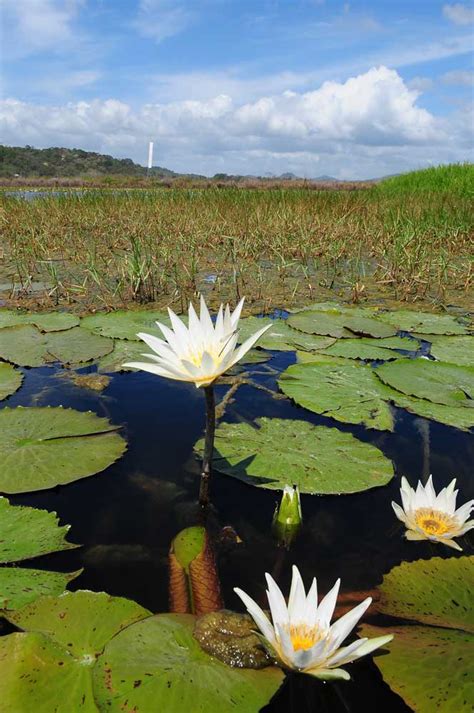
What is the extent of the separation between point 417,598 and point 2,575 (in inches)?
44.1

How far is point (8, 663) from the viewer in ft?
3.24

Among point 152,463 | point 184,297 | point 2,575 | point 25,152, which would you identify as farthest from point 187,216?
point 25,152

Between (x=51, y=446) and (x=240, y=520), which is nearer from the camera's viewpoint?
(x=240, y=520)

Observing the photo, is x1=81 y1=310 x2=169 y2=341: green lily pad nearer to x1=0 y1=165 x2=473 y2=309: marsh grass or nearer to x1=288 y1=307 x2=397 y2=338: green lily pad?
x1=0 y1=165 x2=473 y2=309: marsh grass

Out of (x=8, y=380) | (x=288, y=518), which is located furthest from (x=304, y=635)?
(x=8, y=380)

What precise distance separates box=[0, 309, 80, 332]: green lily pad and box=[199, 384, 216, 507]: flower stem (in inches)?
86.0

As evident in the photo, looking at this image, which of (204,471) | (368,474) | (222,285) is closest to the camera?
(204,471)

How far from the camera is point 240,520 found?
1.61m

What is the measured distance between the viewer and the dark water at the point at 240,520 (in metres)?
1.29

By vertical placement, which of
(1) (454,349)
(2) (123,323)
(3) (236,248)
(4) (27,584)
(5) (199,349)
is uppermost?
(3) (236,248)

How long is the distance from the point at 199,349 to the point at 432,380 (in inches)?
65.1

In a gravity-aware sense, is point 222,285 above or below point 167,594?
above

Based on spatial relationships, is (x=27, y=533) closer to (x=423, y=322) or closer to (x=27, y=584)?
(x=27, y=584)

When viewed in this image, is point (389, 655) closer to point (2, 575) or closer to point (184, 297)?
point (2, 575)
